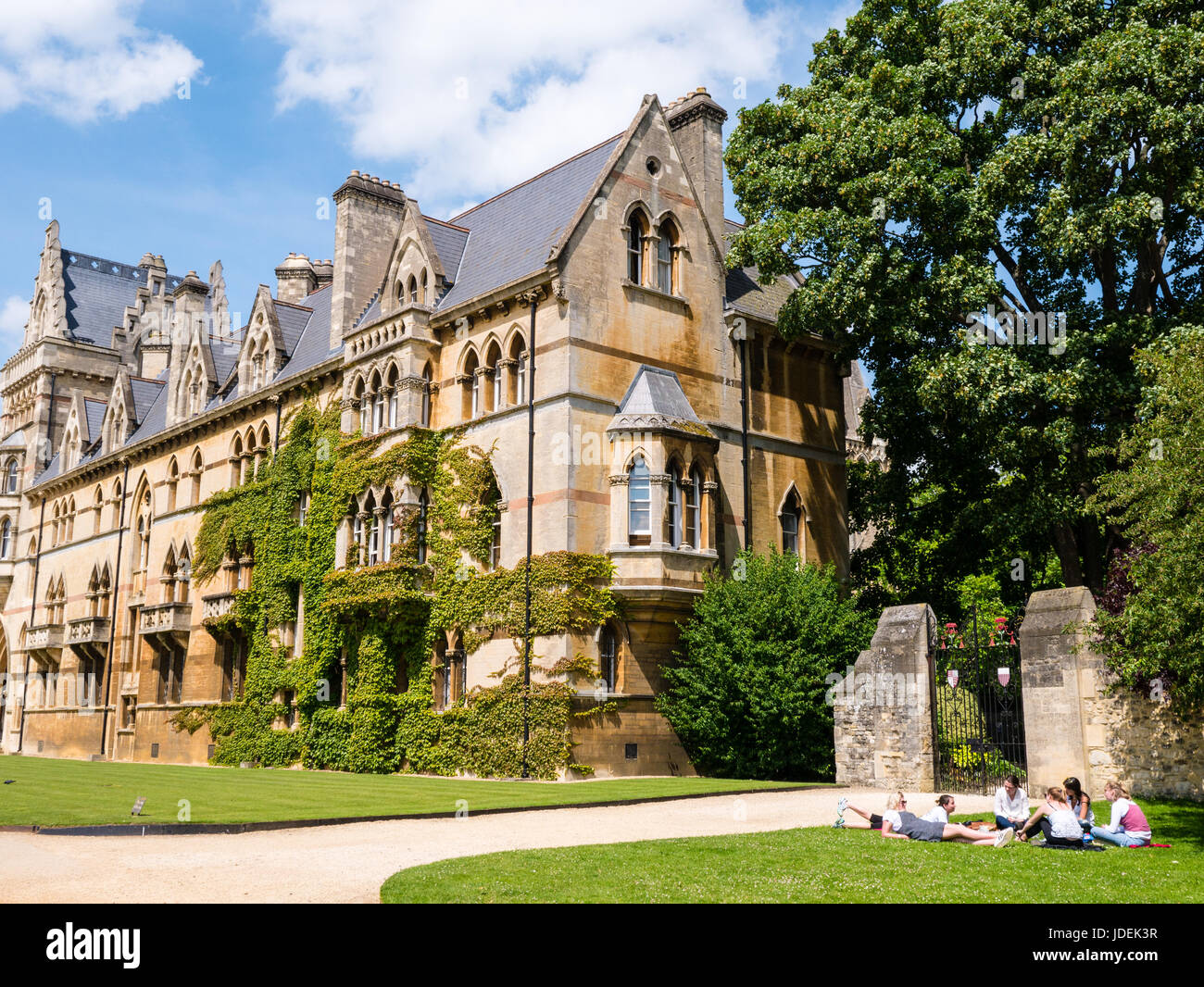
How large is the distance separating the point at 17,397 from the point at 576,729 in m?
48.2

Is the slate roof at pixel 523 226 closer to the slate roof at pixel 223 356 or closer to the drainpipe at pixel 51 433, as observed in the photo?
the slate roof at pixel 223 356

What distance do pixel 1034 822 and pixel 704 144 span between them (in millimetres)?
24724

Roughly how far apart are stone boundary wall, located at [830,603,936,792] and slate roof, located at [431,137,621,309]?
13480 millimetres

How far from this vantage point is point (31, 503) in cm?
5928

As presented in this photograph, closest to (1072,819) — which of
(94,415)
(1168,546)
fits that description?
(1168,546)

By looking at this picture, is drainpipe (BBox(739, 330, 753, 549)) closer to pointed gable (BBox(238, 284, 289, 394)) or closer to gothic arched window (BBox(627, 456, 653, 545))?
gothic arched window (BBox(627, 456, 653, 545))

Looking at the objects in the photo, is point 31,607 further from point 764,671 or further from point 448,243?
point 764,671

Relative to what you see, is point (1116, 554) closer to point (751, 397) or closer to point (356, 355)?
point (751, 397)

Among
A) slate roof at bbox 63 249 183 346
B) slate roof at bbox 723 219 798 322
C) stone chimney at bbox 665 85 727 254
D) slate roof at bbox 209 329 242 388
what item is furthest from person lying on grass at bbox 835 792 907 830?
slate roof at bbox 63 249 183 346

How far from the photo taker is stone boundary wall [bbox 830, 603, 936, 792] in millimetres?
22062

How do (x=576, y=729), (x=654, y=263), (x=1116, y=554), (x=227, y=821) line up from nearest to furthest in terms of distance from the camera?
(x=227, y=821) < (x=1116, y=554) < (x=576, y=729) < (x=654, y=263)

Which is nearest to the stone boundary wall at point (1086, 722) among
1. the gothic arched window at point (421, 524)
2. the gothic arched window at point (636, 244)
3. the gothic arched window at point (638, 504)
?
the gothic arched window at point (638, 504)

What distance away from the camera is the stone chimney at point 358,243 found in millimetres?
38250

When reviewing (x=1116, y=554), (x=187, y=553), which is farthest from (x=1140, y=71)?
(x=187, y=553)
